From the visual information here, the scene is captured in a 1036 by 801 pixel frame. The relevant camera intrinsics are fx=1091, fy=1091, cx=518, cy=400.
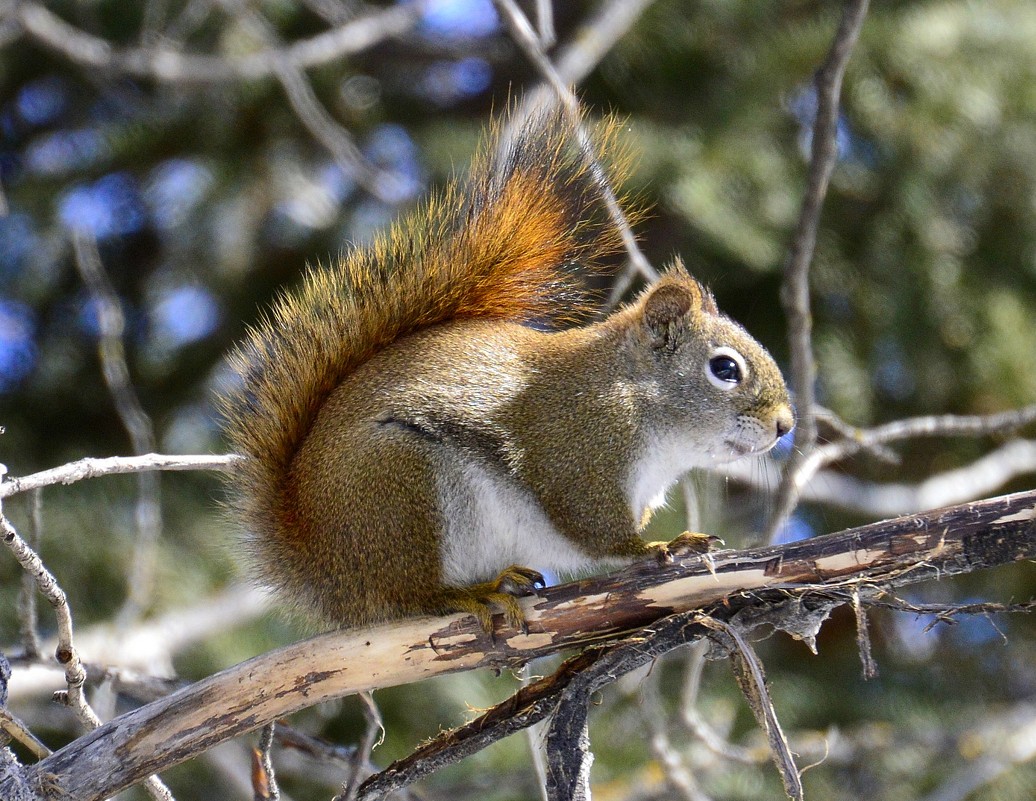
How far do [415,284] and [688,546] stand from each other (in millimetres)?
677

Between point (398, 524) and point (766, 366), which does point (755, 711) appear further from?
point (766, 366)

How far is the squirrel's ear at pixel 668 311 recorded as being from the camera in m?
2.01

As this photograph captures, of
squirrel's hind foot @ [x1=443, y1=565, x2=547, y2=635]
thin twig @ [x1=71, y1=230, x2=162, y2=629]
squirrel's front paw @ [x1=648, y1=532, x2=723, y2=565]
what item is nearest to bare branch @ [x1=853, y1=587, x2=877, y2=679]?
squirrel's front paw @ [x1=648, y1=532, x2=723, y2=565]

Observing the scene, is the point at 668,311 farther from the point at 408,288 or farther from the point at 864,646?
the point at 864,646

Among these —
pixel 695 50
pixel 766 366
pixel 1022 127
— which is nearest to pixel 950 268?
pixel 1022 127

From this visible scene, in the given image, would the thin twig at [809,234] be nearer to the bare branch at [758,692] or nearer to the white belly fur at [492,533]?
the white belly fur at [492,533]

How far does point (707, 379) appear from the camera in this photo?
2.00 meters

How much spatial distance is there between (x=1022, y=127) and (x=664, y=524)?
146 cm

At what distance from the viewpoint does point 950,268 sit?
2.87m

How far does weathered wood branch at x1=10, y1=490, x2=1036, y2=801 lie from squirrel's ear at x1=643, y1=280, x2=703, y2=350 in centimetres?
60

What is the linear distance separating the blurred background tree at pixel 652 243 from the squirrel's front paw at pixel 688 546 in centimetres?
101

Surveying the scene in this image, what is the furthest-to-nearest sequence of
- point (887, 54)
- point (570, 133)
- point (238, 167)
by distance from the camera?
point (238, 167) → point (887, 54) → point (570, 133)

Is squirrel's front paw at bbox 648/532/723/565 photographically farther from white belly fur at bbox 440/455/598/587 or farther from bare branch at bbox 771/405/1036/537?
bare branch at bbox 771/405/1036/537

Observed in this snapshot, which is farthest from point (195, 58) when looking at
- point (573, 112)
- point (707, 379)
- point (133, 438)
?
point (707, 379)
